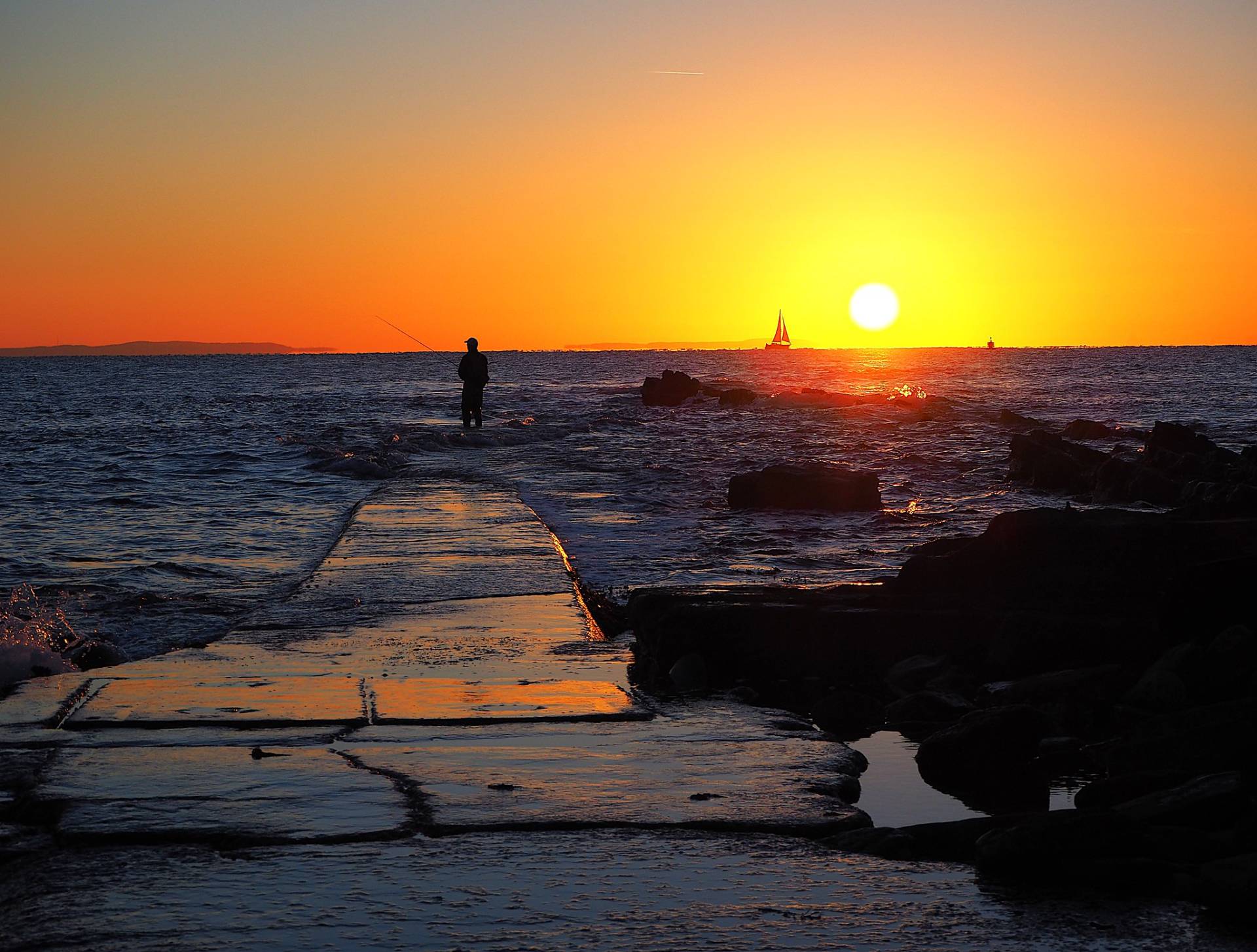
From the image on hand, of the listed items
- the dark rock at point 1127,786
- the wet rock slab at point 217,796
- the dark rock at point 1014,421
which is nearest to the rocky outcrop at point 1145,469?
the dark rock at point 1127,786

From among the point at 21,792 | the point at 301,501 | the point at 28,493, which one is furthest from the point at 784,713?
the point at 28,493

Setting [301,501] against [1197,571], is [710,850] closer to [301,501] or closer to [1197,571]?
[1197,571]

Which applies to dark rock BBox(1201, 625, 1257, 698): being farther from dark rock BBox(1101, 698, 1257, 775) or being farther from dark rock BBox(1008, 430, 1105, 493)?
dark rock BBox(1008, 430, 1105, 493)

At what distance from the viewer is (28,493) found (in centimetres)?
1583

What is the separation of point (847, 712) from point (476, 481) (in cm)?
991

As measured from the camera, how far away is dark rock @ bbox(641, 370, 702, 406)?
4666 centimetres

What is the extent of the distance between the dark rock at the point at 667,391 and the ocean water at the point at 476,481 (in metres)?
0.94

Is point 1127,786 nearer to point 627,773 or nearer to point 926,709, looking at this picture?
point 926,709

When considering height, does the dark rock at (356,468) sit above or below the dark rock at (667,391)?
below

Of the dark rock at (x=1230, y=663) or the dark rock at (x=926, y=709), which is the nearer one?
the dark rock at (x=1230, y=663)

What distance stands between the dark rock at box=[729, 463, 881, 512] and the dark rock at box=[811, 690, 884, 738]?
27.4 feet

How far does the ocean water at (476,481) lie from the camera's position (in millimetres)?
9180

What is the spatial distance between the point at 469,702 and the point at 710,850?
1.74 metres

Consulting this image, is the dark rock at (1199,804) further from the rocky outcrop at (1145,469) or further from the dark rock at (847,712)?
the rocky outcrop at (1145,469)
